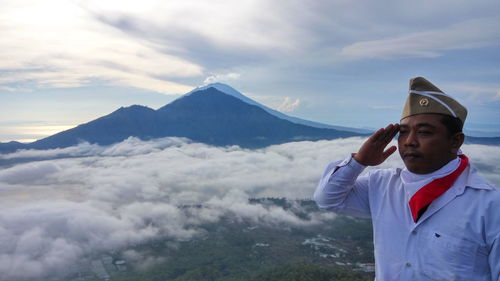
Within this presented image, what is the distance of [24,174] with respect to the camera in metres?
181

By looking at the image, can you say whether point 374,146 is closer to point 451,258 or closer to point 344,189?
point 344,189

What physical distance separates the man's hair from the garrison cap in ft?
0.06

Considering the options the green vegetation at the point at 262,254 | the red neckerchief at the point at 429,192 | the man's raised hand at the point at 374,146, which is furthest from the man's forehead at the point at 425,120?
the green vegetation at the point at 262,254

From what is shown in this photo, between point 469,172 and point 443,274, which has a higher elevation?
point 469,172

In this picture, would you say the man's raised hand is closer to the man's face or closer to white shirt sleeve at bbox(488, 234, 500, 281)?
the man's face

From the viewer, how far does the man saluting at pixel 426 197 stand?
141 cm

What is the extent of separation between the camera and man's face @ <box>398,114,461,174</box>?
5.29 feet

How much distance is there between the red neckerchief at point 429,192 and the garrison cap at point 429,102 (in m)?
0.27

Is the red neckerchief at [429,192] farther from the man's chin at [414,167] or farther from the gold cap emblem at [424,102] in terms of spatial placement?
the gold cap emblem at [424,102]

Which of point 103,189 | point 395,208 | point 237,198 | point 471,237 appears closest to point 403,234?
point 395,208

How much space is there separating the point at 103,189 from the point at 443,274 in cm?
20529

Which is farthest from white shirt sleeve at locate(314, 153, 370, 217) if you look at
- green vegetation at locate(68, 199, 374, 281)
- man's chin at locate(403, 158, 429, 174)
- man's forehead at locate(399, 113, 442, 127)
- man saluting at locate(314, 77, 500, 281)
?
green vegetation at locate(68, 199, 374, 281)

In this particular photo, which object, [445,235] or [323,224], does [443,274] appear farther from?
[323,224]

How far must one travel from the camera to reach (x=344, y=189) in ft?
6.09
